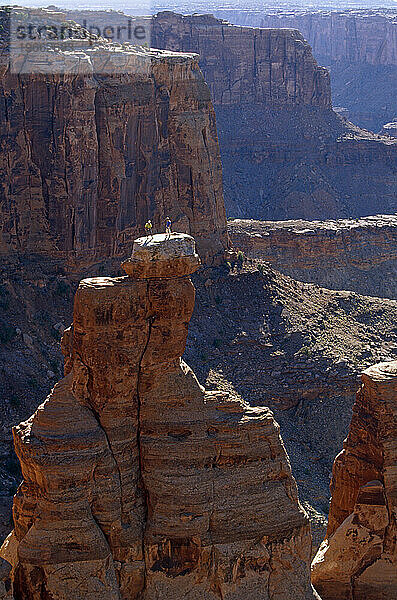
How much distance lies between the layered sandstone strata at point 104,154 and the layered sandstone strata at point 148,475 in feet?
102

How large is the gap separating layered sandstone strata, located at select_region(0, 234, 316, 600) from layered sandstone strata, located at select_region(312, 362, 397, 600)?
376cm

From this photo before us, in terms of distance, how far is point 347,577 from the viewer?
93.8 ft

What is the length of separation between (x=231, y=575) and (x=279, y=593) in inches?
45.2

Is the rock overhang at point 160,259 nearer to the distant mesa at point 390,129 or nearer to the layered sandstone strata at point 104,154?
the layered sandstone strata at point 104,154

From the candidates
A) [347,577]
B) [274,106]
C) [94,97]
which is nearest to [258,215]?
[274,106]

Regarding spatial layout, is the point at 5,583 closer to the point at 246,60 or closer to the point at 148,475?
the point at 148,475

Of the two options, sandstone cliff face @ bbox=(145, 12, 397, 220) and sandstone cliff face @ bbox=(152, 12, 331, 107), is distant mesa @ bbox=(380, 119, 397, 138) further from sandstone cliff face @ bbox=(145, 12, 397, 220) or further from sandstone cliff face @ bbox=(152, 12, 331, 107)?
sandstone cliff face @ bbox=(152, 12, 331, 107)

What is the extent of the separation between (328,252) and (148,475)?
63287mm

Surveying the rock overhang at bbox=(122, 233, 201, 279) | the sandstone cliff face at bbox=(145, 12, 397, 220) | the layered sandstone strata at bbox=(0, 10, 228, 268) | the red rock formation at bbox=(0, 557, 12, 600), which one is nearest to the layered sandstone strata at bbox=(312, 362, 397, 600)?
the rock overhang at bbox=(122, 233, 201, 279)

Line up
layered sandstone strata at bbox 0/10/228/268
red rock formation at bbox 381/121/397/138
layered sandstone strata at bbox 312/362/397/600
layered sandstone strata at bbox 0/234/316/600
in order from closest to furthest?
1. layered sandstone strata at bbox 0/234/316/600
2. layered sandstone strata at bbox 312/362/397/600
3. layered sandstone strata at bbox 0/10/228/268
4. red rock formation at bbox 381/121/397/138

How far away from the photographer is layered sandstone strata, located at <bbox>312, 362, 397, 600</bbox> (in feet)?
92.7

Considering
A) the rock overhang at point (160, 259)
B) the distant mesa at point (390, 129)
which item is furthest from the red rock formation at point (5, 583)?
the distant mesa at point (390, 129)

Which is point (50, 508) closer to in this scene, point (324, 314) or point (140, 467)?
point (140, 467)

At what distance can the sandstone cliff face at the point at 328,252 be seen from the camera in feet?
278
